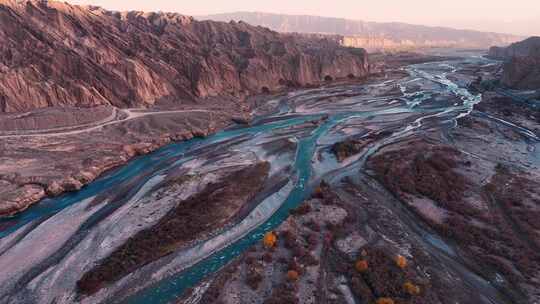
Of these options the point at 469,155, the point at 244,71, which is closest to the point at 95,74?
the point at 244,71

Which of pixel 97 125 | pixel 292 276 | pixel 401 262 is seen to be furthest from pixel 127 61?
pixel 401 262

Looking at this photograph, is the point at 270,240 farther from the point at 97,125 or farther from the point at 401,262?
the point at 97,125

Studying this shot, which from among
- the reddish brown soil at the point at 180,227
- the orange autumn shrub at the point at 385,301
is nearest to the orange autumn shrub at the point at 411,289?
the orange autumn shrub at the point at 385,301

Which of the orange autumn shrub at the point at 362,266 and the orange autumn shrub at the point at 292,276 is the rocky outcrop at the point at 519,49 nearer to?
the orange autumn shrub at the point at 362,266

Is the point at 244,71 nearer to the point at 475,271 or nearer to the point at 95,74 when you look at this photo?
the point at 95,74

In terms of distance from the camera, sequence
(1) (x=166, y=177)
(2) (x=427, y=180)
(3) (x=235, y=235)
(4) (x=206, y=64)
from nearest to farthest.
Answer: (3) (x=235, y=235), (2) (x=427, y=180), (1) (x=166, y=177), (4) (x=206, y=64)

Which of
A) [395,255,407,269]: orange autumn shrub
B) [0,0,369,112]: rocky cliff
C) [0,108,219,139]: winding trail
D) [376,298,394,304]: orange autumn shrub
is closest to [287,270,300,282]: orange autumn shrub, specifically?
[376,298,394,304]: orange autumn shrub
